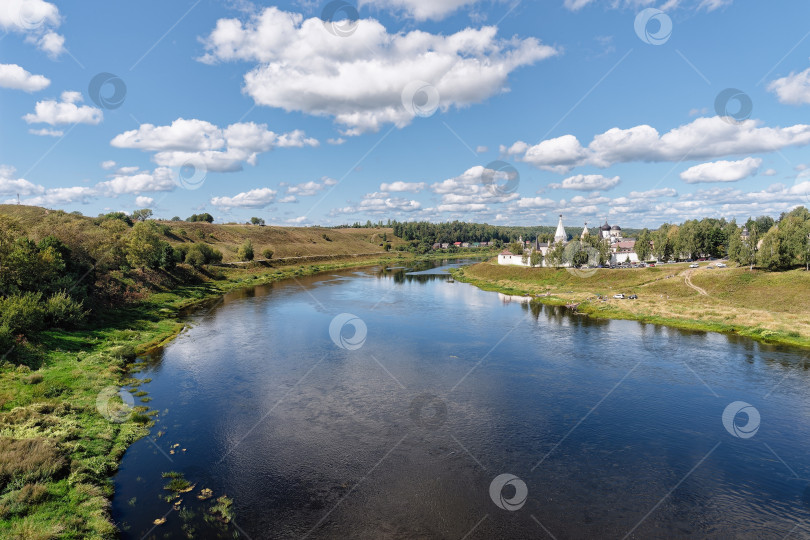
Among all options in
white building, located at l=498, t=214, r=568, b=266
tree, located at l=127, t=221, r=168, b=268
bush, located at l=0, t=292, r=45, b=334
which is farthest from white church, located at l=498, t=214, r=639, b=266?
bush, located at l=0, t=292, r=45, b=334

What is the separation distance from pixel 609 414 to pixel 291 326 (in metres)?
38.5

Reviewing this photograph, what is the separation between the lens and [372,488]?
62.8ft

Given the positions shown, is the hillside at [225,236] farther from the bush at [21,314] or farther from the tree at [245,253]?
the bush at [21,314]

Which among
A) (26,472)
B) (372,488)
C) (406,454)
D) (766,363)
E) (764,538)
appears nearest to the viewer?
(764,538)

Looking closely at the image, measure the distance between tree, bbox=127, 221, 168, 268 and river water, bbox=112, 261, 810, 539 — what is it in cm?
3638

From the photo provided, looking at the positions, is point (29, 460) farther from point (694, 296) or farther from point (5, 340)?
point (694, 296)

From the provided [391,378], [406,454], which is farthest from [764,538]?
[391,378]

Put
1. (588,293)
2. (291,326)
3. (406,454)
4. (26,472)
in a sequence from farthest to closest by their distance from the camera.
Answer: (588,293) < (291,326) < (406,454) < (26,472)

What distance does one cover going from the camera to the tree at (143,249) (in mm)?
71250

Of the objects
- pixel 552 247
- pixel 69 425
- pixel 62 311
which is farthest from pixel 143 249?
pixel 552 247

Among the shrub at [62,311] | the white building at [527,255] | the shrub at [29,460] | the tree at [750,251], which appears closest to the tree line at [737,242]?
the tree at [750,251]

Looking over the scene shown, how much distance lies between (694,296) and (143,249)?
96.0 m

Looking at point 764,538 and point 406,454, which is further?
point 406,454

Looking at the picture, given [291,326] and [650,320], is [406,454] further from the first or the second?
[650,320]
